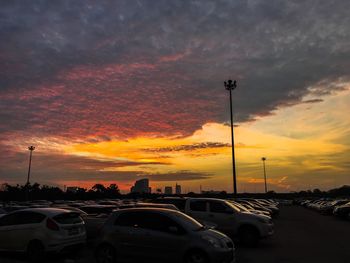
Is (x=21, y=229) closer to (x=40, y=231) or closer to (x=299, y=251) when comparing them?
(x=40, y=231)

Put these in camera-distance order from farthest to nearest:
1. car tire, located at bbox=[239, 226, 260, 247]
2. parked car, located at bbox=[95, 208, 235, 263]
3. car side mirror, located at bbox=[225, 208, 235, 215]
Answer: car side mirror, located at bbox=[225, 208, 235, 215] → car tire, located at bbox=[239, 226, 260, 247] → parked car, located at bbox=[95, 208, 235, 263]

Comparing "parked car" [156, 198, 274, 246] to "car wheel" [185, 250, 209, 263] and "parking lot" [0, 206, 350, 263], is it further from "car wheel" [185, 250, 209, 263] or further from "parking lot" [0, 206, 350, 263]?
"car wheel" [185, 250, 209, 263]

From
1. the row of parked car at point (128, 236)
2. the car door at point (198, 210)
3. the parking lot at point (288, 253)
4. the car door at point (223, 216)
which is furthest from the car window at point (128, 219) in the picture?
the car door at point (223, 216)

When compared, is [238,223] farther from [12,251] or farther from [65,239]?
[12,251]

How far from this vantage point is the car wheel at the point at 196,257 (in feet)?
33.8

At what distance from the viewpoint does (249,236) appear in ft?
53.3

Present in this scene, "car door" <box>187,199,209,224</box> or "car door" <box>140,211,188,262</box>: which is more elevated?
"car door" <box>187,199,209,224</box>

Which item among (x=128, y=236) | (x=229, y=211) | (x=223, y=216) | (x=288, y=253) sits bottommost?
(x=288, y=253)

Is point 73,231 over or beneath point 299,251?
A: over

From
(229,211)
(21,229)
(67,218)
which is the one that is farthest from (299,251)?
(21,229)

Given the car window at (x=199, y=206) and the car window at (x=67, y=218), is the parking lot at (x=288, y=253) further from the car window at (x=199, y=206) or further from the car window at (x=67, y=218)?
the car window at (x=199, y=206)

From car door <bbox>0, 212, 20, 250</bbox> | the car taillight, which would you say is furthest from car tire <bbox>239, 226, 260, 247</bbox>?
car door <bbox>0, 212, 20, 250</bbox>

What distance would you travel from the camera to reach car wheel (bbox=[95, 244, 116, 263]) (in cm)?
1145

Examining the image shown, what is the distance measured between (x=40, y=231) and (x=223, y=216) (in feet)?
24.4
